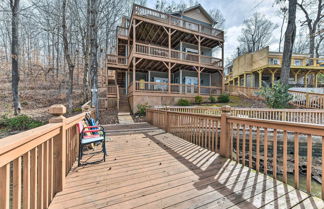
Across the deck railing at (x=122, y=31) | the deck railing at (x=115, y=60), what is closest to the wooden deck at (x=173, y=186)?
the deck railing at (x=115, y=60)

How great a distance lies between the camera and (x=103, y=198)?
1.87 m

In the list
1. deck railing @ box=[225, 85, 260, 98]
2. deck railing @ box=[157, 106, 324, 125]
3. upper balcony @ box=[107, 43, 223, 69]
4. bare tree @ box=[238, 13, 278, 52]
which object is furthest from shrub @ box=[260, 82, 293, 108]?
bare tree @ box=[238, 13, 278, 52]

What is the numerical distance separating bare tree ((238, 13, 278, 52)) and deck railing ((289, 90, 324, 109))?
2098 centimetres

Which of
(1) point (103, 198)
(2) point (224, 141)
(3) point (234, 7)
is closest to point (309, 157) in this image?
(2) point (224, 141)

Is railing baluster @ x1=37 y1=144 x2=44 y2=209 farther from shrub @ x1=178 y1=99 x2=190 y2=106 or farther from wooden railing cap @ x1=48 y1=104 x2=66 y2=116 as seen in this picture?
shrub @ x1=178 y1=99 x2=190 y2=106

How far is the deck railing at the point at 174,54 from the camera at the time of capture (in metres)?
11.2

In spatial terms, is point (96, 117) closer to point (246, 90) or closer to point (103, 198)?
point (103, 198)

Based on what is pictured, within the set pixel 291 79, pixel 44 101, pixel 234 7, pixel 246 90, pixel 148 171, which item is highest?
pixel 234 7

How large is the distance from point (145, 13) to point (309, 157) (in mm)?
13042

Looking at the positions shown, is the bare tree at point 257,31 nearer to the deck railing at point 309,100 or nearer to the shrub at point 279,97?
the deck railing at point 309,100

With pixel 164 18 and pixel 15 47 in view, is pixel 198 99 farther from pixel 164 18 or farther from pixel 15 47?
pixel 15 47

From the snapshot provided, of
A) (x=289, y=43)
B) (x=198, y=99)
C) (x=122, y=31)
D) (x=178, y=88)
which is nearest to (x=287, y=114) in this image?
(x=198, y=99)

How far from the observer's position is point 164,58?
454 inches

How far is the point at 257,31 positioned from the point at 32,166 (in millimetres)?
35441
